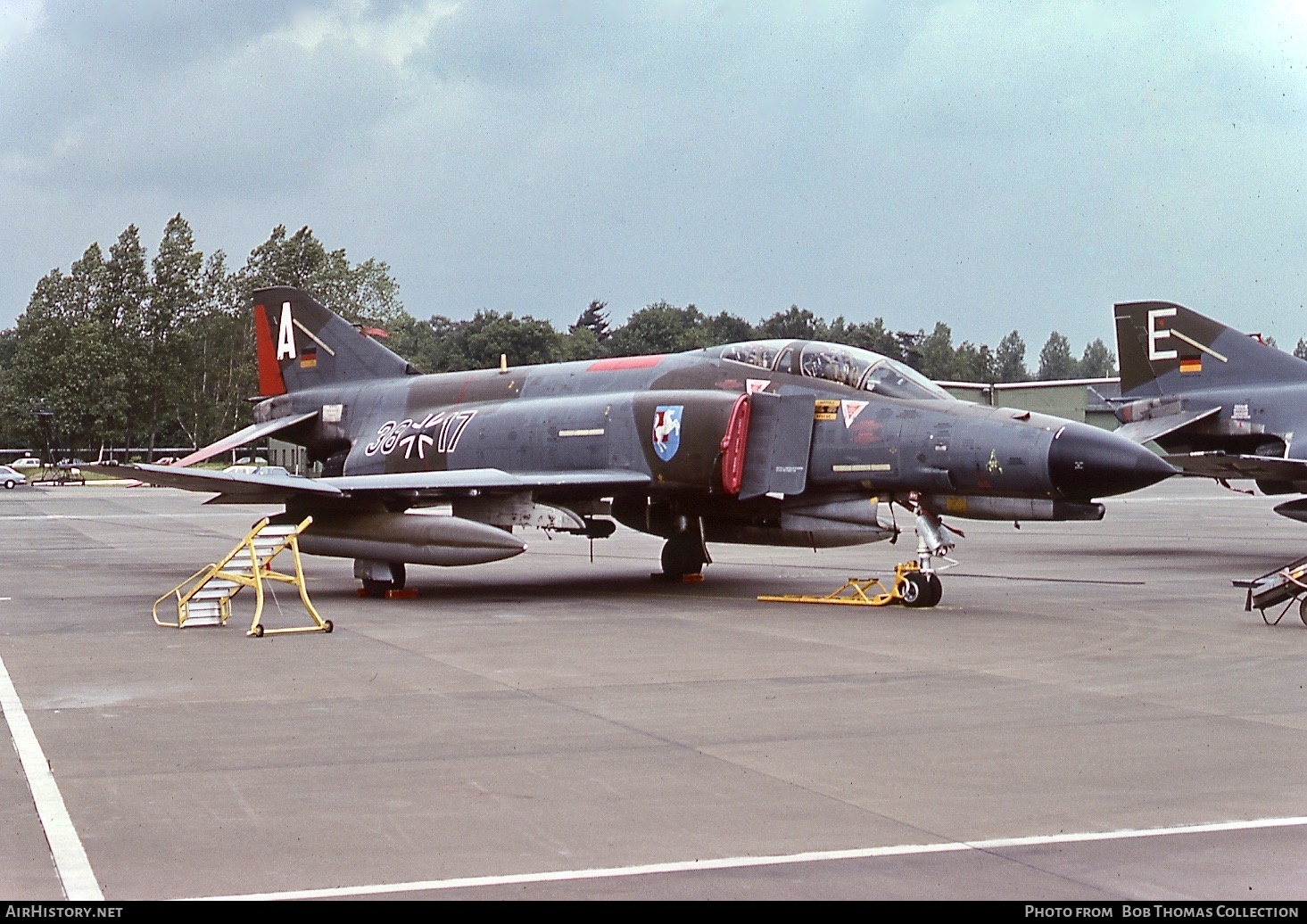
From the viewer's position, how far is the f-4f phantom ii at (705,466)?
14.0 m

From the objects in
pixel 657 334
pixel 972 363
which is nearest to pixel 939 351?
pixel 972 363

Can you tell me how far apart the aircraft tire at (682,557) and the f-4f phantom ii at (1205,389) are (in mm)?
8612

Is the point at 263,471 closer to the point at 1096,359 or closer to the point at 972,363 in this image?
the point at 972,363

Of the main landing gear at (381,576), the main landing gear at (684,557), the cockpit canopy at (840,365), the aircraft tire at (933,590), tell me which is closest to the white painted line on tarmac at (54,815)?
the main landing gear at (381,576)

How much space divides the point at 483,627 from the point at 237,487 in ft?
13.2

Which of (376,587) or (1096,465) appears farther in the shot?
(376,587)

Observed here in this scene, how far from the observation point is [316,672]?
10336mm

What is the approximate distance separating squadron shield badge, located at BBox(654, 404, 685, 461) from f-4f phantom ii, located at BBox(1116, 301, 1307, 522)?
32.6ft

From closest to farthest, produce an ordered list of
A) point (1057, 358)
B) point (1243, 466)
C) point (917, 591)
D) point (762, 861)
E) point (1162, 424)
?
point (762, 861) → point (917, 591) → point (1243, 466) → point (1162, 424) → point (1057, 358)

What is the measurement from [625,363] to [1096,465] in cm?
655

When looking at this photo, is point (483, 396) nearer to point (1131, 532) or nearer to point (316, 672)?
point (316, 672)

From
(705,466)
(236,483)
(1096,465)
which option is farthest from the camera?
(705,466)

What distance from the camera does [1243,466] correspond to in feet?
63.7

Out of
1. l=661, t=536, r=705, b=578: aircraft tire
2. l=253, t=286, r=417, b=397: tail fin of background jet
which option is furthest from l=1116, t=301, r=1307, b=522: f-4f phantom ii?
l=253, t=286, r=417, b=397: tail fin of background jet
